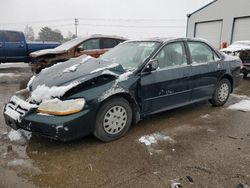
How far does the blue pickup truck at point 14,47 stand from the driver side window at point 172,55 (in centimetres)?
858

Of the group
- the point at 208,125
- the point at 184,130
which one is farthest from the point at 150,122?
the point at 208,125

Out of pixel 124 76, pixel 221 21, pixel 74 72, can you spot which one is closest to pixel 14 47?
pixel 74 72

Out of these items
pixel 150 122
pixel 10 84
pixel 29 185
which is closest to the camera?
pixel 29 185

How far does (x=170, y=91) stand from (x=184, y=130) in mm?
702

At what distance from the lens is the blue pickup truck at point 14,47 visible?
1135 centimetres

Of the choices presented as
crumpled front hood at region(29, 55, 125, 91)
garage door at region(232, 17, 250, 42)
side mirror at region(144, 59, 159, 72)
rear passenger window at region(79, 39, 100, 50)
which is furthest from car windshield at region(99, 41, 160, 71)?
garage door at region(232, 17, 250, 42)

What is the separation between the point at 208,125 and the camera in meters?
4.76

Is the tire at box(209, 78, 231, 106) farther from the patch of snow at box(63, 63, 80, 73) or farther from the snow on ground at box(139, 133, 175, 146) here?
the patch of snow at box(63, 63, 80, 73)

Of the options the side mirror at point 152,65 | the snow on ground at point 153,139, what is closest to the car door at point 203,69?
the side mirror at point 152,65

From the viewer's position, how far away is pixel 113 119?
3932 mm

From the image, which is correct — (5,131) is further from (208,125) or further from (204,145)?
(208,125)

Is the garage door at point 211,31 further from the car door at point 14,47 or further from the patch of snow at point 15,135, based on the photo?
the patch of snow at point 15,135

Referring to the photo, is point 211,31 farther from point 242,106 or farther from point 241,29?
point 242,106

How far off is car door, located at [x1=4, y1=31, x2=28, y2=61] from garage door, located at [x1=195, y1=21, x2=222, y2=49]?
571 inches
